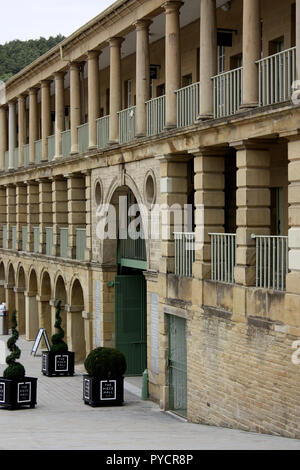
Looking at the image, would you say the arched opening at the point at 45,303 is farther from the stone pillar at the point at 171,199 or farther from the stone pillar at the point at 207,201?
the stone pillar at the point at 207,201

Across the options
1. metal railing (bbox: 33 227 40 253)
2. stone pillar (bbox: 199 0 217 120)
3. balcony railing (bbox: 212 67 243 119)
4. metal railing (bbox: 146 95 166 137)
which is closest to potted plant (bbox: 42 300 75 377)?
metal railing (bbox: 146 95 166 137)

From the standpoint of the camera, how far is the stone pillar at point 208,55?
20.5 metres

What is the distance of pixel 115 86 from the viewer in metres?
27.5

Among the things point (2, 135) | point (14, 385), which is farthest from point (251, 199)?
point (2, 135)

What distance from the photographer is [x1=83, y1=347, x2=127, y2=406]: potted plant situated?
23172 mm

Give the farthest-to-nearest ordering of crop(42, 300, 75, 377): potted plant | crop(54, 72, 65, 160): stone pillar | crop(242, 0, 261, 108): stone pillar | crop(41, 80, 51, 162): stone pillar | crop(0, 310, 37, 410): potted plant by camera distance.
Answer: crop(41, 80, 51, 162): stone pillar < crop(54, 72, 65, 160): stone pillar < crop(42, 300, 75, 377): potted plant < crop(0, 310, 37, 410): potted plant < crop(242, 0, 261, 108): stone pillar

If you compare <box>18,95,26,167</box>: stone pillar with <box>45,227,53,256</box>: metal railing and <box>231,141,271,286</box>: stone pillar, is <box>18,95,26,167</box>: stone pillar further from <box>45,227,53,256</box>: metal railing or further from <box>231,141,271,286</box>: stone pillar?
<box>231,141,271,286</box>: stone pillar

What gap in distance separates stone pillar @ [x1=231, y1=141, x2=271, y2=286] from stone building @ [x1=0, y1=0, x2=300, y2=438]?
0.03 metres

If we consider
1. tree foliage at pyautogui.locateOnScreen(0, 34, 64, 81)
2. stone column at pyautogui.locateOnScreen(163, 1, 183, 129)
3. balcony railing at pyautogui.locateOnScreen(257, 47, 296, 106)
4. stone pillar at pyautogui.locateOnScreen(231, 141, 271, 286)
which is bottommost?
stone pillar at pyautogui.locateOnScreen(231, 141, 271, 286)

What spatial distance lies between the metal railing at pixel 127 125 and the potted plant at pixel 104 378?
258 inches

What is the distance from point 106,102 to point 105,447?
68.6 feet

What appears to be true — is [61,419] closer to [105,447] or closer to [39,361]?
[105,447]

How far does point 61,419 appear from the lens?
2114 cm

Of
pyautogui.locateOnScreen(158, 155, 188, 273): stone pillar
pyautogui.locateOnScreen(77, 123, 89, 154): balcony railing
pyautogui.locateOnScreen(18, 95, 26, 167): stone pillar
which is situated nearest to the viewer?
pyautogui.locateOnScreen(158, 155, 188, 273): stone pillar
